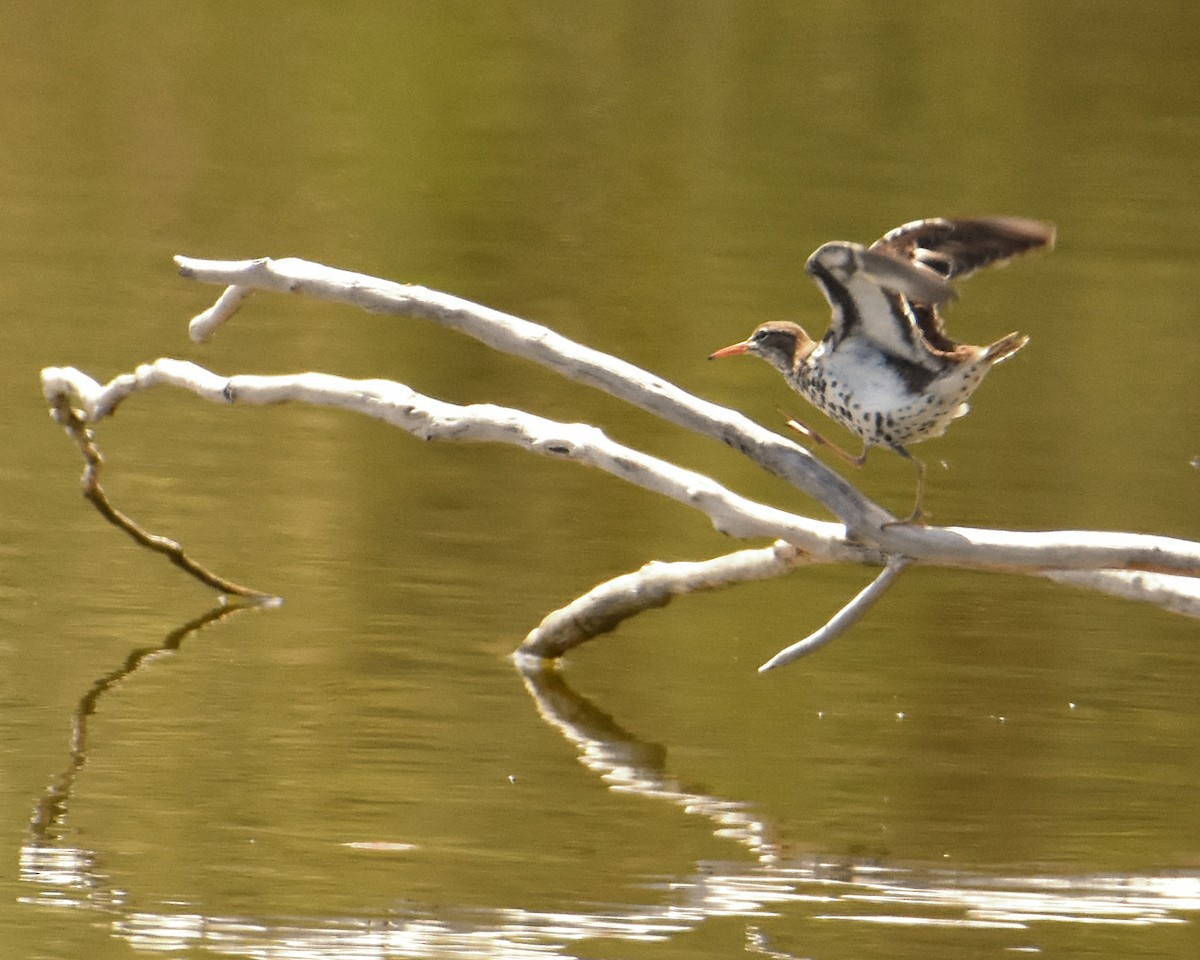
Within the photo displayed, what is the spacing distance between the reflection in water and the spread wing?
149cm

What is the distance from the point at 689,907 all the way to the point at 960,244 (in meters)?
1.97

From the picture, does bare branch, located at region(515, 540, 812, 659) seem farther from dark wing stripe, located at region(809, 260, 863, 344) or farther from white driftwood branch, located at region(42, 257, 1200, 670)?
dark wing stripe, located at region(809, 260, 863, 344)

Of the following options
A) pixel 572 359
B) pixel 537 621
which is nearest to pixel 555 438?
pixel 572 359

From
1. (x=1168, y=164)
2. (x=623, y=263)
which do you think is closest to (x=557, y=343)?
(x=623, y=263)

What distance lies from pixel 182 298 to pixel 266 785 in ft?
25.6

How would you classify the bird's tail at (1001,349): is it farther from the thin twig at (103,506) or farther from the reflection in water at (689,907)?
the thin twig at (103,506)

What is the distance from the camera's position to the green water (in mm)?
6297

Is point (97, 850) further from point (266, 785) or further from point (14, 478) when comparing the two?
point (14, 478)

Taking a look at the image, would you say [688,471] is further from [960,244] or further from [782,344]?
[960,244]

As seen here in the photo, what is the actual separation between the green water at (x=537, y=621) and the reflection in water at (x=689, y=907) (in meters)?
0.02

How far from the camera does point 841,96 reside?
84.2 ft

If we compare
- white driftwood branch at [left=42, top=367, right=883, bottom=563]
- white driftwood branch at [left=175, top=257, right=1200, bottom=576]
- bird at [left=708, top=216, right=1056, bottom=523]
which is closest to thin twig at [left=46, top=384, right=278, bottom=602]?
white driftwood branch at [left=42, top=367, right=883, bottom=563]

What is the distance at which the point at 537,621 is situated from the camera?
8820 millimetres

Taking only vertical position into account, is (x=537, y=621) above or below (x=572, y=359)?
below
